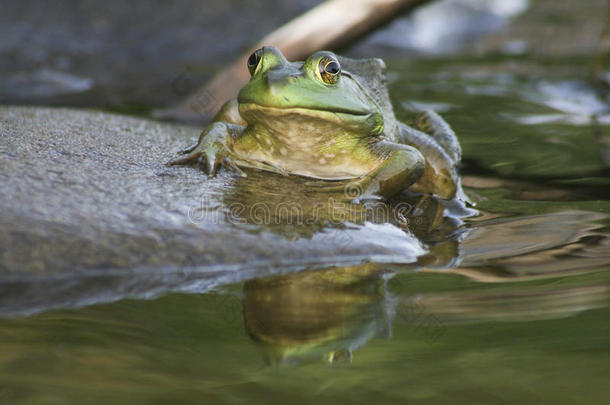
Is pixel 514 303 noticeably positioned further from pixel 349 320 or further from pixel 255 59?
pixel 255 59

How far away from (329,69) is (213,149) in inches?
31.3

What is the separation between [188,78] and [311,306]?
6.20 m

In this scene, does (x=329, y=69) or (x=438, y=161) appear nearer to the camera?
(x=329, y=69)

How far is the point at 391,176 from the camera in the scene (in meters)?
3.50

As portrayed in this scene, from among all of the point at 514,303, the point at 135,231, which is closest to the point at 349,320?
the point at 514,303

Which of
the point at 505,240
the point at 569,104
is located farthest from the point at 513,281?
the point at 569,104

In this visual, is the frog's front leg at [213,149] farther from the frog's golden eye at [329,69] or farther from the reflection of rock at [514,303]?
the reflection of rock at [514,303]

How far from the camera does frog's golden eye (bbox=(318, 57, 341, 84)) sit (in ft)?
11.4

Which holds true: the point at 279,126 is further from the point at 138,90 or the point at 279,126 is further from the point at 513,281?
the point at 138,90

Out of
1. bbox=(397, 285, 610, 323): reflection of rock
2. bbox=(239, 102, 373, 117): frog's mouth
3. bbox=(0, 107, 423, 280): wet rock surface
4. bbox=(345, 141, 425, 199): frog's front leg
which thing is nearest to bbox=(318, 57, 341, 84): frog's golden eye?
bbox=(239, 102, 373, 117): frog's mouth

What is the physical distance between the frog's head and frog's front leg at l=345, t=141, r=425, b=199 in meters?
0.27

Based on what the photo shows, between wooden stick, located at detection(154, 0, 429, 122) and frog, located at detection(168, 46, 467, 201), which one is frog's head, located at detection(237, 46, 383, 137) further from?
wooden stick, located at detection(154, 0, 429, 122)

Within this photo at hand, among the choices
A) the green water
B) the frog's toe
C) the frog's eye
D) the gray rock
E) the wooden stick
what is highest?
the wooden stick

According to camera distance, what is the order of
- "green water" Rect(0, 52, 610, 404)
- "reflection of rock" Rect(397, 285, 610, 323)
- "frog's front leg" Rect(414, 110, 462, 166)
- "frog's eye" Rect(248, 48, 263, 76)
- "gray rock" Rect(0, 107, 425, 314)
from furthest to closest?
1. "frog's front leg" Rect(414, 110, 462, 166)
2. "frog's eye" Rect(248, 48, 263, 76)
3. "gray rock" Rect(0, 107, 425, 314)
4. "reflection of rock" Rect(397, 285, 610, 323)
5. "green water" Rect(0, 52, 610, 404)
